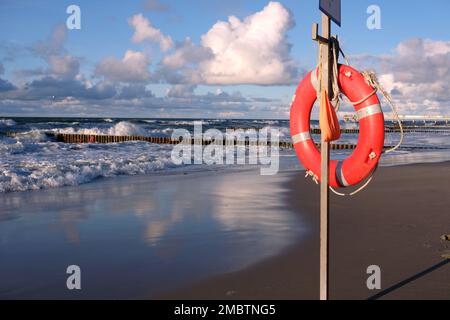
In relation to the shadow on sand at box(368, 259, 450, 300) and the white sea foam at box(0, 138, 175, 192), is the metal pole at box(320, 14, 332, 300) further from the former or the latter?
the white sea foam at box(0, 138, 175, 192)

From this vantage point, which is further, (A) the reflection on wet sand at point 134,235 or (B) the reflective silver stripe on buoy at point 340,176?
(A) the reflection on wet sand at point 134,235

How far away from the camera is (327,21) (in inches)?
146

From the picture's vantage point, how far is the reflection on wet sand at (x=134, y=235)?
438 cm

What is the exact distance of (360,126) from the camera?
4117 mm

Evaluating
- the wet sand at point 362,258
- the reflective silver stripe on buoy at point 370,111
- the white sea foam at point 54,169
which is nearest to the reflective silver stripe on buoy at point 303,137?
the reflective silver stripe on buoy at point 370,111

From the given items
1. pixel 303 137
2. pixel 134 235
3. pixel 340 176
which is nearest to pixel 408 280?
pixel 340 176

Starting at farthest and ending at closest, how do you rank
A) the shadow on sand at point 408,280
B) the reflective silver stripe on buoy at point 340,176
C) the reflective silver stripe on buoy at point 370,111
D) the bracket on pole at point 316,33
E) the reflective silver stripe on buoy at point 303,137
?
the reflective silver stripe on buoy at point 303,137 → the reflective silver stripe on buoy at point 340,176 → the reflective silver stripe on buoy at point 370,111 → the shadow on sand at point 408,280 → the bracket on pole at point 316,33

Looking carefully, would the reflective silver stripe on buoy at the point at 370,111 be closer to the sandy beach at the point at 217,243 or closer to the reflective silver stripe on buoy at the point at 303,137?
the reflective silver stripe on buoy at the point at 303,137

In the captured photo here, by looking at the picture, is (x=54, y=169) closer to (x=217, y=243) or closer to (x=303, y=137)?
(x=217, y=243)

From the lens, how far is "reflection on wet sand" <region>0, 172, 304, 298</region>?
4382mm

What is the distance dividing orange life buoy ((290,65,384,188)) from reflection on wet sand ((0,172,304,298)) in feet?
4.19

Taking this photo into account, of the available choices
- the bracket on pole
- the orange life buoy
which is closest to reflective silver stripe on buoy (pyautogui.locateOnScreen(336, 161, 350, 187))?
the orange life buoy

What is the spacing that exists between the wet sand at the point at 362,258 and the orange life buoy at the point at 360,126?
891mm

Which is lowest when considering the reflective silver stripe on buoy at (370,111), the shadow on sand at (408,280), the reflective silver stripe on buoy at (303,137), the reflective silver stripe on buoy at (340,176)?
the shadow on sand at (408,280)
